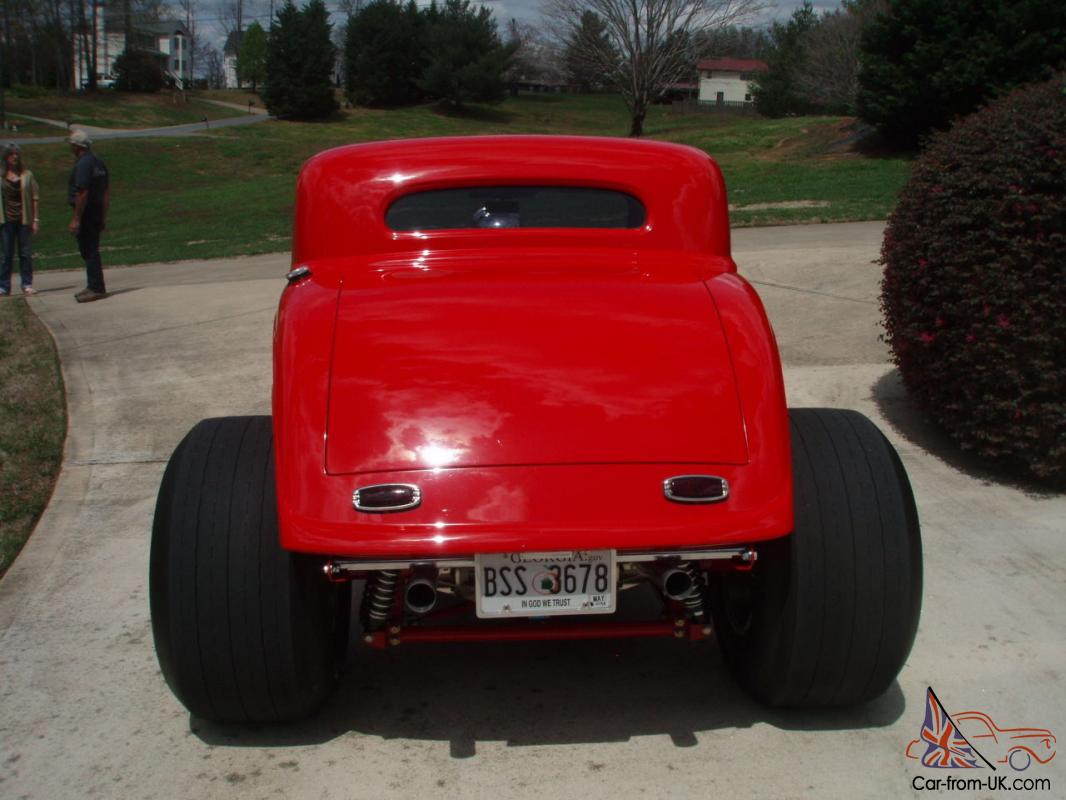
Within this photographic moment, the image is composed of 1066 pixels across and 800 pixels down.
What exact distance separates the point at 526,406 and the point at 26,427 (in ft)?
15.9

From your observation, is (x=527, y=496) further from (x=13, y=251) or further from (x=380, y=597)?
(x=13, y=251)

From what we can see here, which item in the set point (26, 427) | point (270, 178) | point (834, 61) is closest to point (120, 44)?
point (834, 61)

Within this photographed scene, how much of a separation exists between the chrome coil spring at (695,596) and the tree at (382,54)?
6038 cm

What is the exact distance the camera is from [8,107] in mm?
54969

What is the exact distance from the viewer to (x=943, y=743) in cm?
357

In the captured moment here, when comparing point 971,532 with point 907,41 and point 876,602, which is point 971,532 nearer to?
point 876,602

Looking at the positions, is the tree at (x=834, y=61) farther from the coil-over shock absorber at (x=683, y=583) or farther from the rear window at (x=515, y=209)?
the coil-over shock absorber at (x=683, y=583)

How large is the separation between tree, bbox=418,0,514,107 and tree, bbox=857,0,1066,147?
36.1m

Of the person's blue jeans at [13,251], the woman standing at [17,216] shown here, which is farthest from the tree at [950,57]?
the person's blue jeans at [13,251]

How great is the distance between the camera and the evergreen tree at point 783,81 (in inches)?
2066

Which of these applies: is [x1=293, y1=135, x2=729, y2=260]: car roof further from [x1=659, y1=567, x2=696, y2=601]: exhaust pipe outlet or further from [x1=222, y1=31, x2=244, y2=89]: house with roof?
[x1=222, y1=31, x2=244, y2=89]: house with roof

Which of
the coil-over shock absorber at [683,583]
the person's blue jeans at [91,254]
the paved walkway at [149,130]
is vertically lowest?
the paved walkway at [149,130]

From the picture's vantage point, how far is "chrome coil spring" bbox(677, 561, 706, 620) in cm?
342

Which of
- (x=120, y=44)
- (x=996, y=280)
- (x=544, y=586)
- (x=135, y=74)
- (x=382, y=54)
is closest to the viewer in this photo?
(x=544, y=586)
